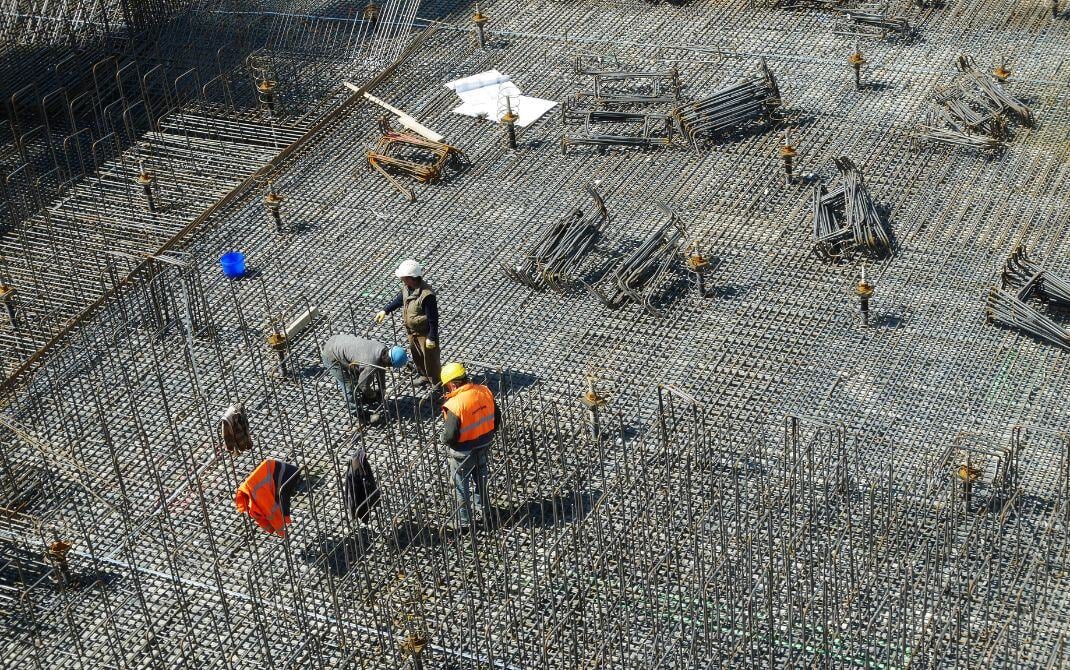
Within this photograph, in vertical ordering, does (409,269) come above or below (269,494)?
above

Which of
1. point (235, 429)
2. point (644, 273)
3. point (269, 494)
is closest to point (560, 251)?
Answer: point (644, 273)

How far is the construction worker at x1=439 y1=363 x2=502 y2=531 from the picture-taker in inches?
643

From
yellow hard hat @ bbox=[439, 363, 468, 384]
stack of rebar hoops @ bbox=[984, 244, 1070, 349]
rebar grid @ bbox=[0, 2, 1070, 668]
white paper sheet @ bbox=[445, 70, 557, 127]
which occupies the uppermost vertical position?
yellow hard hat @ bbox=[439, 363, 468, 384]

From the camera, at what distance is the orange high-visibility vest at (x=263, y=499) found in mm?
16094

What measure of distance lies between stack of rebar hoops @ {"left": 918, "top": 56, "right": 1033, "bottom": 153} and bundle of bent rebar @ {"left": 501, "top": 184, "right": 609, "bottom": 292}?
5017 millimetres

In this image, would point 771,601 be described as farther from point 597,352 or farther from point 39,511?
point 39,511

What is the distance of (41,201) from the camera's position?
75.7 ft

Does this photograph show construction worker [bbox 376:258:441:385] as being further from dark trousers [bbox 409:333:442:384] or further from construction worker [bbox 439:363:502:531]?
construction worker [bbox 439:363:502:531]

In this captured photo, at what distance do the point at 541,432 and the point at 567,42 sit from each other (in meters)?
9.78

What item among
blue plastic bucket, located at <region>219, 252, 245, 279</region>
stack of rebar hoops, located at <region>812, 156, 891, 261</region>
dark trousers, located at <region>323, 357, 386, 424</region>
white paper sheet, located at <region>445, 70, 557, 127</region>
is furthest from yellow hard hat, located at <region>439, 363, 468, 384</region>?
white paper sheet, located at <region>445, 70, 557, 127</region>

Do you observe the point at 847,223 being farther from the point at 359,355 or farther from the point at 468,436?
the point at 468,436

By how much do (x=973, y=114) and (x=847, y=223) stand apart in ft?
11.4

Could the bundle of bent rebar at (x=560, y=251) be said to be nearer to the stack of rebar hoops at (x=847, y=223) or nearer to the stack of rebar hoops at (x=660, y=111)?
the stack of rebar hoops at (x=660, y=111)

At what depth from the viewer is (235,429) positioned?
698 inches
